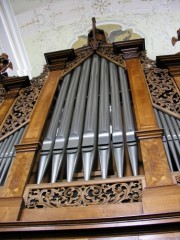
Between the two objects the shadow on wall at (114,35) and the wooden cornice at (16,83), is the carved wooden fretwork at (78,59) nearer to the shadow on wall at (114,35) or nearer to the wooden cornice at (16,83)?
the wooden cornice at (16,83)

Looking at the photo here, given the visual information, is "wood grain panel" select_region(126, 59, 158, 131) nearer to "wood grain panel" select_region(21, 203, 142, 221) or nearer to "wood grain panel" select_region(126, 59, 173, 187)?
"wood grain panel" select_region(126, 59, 173, 187)

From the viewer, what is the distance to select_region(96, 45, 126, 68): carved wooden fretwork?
4822 millimetres

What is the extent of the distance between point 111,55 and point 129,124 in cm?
219

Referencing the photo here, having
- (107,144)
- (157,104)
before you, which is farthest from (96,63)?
(107,144)

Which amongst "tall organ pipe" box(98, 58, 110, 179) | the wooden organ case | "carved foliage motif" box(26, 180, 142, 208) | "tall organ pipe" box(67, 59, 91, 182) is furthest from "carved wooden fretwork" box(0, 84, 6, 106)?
"carved foliage motif" box(26, 180, 142, 208)

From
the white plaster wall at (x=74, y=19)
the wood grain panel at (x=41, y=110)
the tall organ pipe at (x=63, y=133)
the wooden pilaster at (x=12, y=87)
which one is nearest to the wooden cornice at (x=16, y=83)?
the wooden pilaster at (x=12, y=87)

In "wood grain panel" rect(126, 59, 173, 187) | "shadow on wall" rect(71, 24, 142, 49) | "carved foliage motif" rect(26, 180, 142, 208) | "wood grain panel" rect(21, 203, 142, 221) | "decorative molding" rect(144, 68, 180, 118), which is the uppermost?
"shadow on wall" rect(71, 24, 142, 49)

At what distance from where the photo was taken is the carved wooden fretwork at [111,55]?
4.82 metres

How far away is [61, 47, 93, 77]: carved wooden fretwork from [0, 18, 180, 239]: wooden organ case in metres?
0.17

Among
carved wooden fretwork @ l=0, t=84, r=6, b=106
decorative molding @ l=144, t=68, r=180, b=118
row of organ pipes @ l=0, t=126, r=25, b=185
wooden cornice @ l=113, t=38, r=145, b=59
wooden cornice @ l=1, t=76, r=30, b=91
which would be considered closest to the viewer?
row of organ pipes @ l=0, t=126, r=25, b=185

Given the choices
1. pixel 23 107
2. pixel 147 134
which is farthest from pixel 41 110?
pixel 147 134

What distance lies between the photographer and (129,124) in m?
3.24

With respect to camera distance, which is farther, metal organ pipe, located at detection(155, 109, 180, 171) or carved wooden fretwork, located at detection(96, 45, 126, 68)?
carved wooden fretwork, located at detection(96, 45, 126, 68)

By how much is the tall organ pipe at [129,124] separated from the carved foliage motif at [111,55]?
18.3 inches
